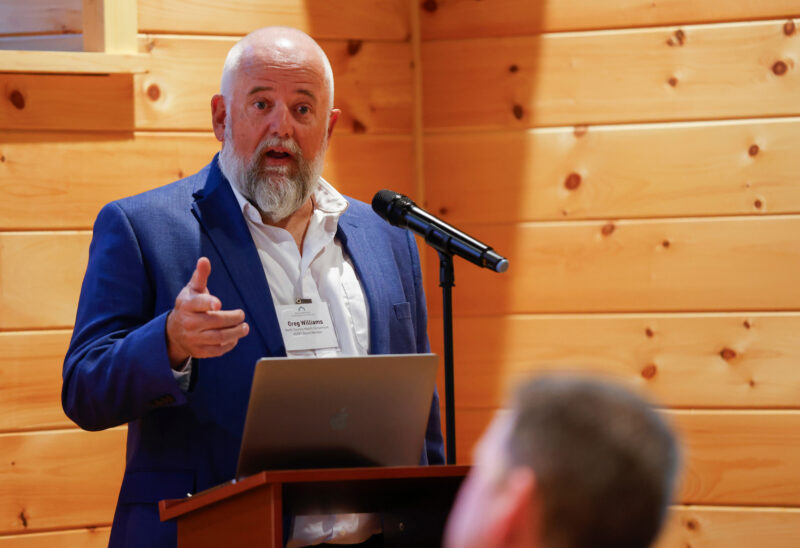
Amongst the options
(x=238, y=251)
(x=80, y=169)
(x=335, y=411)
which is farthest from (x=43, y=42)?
(x=335, y=411)

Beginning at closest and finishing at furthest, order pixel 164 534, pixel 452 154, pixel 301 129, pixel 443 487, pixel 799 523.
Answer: pixel 443 487 < pixel 164 534 < pixel 301 129 < pixel 799 523 < pixel 452 154

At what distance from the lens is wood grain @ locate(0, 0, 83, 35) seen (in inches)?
113

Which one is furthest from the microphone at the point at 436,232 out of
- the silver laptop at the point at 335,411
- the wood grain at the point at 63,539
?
the wood grain at the point at 63,539

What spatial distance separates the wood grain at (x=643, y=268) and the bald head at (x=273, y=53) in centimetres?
94

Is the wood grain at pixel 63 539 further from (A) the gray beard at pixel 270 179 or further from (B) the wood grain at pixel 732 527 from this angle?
(B) the wood grain at pixel 732 527

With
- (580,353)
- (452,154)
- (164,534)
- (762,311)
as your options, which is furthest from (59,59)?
(762,311)

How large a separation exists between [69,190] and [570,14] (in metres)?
1.49

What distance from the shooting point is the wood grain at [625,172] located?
272 cm

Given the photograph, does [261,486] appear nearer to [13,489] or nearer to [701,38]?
[13,489]

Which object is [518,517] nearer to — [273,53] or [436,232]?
[436,232]

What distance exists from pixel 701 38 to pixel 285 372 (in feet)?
6.31

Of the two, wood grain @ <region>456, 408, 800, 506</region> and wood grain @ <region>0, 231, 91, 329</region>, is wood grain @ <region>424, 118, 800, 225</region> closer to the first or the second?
wood grain @ <region>456, 408, 800, 506</region>

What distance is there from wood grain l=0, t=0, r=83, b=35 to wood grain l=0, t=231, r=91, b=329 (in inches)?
28.3

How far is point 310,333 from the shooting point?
1842 mm
